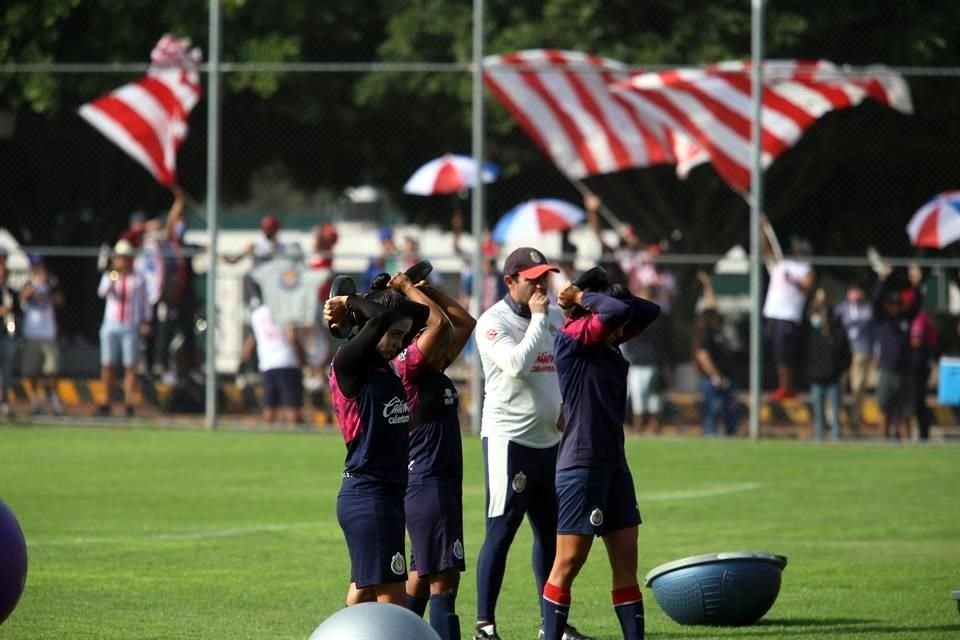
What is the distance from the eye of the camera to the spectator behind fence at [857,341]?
75.3 feet

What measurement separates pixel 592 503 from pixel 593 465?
0.20 metres

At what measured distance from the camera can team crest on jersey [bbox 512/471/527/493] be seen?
9930 millimetres

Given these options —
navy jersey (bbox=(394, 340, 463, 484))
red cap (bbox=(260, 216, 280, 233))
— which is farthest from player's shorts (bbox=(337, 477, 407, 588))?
red cap (bbox=(260, 216, 280, 233))

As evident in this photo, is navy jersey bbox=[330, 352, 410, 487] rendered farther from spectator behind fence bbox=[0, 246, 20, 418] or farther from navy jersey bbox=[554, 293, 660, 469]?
spectator behind fence bbox=[0, 246, 20, 418]

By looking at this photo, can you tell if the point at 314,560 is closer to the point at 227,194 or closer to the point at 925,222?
the point at 925,222

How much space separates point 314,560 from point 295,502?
11.2 feet

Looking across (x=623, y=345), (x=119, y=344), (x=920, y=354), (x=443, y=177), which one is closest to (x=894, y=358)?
(x=920, y=354)

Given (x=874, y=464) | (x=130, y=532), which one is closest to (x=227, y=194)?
(x=874, y=464)

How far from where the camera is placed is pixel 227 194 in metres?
34.3

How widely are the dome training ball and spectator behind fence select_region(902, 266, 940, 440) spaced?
50.5ft

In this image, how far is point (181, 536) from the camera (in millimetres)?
14195

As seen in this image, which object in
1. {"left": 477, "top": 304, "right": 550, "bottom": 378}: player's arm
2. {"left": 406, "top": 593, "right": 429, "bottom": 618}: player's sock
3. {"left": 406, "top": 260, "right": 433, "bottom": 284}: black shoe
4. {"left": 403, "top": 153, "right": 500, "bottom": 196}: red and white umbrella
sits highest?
{"left": 403, "top": 153, "right": 500, "bottom": 196}: red and white umbrella

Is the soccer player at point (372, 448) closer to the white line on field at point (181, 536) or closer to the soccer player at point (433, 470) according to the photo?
the soccer player at point (433, 470)

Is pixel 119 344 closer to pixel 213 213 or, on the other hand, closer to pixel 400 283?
pixel 213 213
